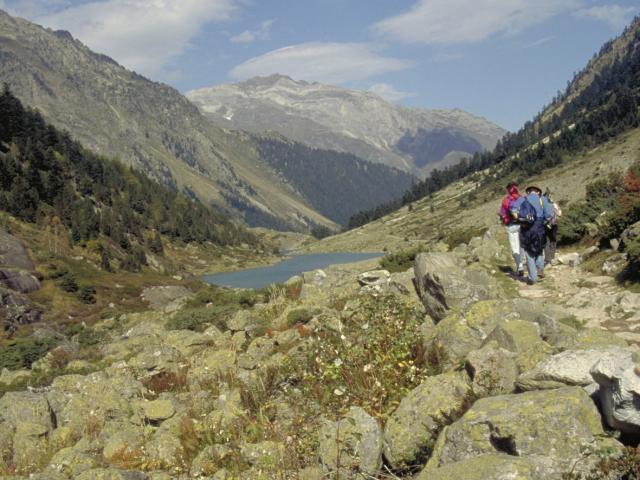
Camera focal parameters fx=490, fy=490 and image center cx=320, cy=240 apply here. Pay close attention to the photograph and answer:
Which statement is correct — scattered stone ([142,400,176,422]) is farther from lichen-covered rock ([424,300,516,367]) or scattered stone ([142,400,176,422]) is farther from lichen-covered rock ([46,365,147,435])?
lichen-covered rock ([424,300,516,367])

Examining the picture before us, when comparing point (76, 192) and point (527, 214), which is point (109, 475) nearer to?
point (527, 214)

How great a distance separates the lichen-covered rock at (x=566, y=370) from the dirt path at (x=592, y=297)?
4.95m

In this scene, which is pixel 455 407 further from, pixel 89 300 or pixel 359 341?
pixel 89 300

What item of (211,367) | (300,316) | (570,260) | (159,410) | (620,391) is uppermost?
(620,391)

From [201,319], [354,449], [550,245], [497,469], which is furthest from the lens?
[201,319]

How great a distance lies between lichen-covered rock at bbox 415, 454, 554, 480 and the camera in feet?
13.2

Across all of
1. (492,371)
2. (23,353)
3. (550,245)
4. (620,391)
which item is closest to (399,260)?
(550,245)

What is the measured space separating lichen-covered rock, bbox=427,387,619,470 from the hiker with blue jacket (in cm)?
1314

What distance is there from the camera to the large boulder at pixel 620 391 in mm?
4343

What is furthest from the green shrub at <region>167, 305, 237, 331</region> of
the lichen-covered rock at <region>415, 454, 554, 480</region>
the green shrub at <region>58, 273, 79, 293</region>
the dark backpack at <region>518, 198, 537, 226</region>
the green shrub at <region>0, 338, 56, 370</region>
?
the green shrub at <region>58, 273, 79, 293</region>

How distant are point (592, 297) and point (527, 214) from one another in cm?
456

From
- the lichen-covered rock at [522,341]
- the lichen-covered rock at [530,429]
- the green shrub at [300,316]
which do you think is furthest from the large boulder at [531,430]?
the green shrub at [300,316]

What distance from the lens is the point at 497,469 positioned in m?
4.05

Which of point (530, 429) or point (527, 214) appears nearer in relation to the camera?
point (530, 429)
